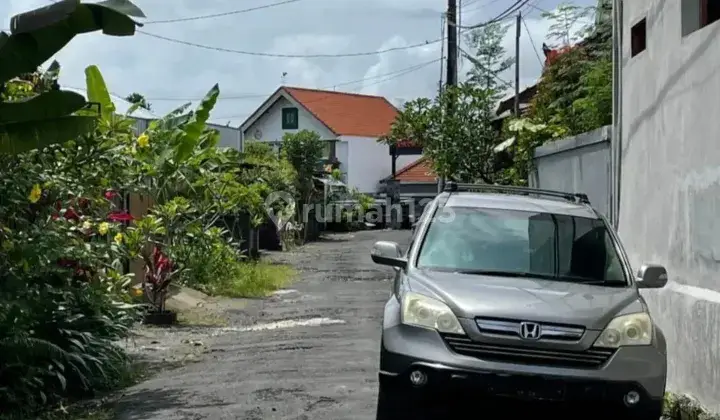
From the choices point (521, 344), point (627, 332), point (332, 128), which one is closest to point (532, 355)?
point (521, 344)

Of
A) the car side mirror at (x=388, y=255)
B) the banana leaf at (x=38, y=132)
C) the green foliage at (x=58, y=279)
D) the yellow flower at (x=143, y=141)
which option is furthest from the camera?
the yellow flower at (x=143, y=141)

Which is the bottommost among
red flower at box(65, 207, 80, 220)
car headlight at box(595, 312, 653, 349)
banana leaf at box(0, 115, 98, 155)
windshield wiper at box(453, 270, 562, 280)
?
car headlight at box(595, 312, 653, 349)

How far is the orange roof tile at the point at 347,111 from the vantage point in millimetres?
56375

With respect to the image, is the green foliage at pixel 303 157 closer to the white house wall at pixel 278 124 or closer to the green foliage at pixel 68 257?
the white house wall at pixel 278 124

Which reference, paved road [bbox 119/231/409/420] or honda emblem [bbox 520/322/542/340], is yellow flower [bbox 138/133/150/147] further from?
honda emblem [bbox 520/322/542/340]

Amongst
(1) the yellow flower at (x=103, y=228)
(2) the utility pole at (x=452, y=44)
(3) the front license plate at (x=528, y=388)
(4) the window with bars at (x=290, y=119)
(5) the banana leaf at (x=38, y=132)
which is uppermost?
(4) the window with bars at (x=290, y=119)

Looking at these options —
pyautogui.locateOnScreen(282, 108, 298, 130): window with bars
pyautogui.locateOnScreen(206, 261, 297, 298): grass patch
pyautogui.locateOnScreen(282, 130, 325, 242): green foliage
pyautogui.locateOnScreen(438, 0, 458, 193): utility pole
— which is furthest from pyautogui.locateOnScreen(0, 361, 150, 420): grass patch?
pyautogui.locateOnScreen(282, 108, 298, 130): window with bars

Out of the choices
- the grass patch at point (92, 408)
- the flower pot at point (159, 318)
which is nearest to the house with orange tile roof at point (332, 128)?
the flower pot at point (159, 318)

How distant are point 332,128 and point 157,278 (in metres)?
41.9

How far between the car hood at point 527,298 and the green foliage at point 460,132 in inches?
526

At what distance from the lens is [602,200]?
11633 mm

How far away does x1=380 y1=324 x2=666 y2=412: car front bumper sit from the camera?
5988 mm

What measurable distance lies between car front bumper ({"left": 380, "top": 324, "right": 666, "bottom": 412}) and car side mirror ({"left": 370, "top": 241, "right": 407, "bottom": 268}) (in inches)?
47.1

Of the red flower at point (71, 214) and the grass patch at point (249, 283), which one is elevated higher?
the red flower at point (71, 214)
